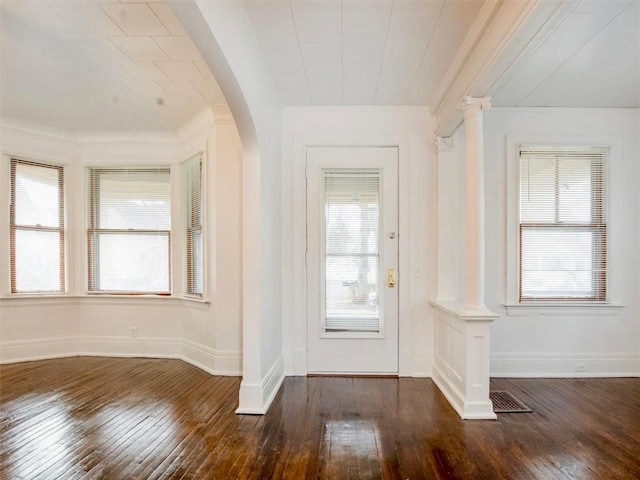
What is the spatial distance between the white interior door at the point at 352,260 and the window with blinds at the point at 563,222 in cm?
136

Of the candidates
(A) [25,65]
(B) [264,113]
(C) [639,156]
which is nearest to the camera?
(A) [25,65]

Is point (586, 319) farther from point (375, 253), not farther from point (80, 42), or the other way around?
point (80, 42)

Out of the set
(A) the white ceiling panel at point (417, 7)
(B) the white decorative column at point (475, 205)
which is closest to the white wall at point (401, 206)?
(B) the white decorative column at point (475, 205)

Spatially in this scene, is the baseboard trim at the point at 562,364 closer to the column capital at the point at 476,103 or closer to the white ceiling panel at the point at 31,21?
the column capital at the point at 476,103

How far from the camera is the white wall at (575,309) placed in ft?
12.8

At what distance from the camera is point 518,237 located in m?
3.91

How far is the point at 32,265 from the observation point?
4641mm

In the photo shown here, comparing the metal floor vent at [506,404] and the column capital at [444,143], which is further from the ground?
the column capital at [444,143]

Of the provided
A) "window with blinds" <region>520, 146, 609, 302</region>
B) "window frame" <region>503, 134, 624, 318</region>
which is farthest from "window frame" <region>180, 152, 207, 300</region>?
"window with blinds" <region>520, 146, 609, 302</region>

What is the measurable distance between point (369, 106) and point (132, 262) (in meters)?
3.40

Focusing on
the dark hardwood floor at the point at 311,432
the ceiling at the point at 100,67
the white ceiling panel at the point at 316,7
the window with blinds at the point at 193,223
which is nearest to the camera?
the dark hardwood floor at the point at 311,432

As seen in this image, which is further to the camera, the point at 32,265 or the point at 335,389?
the point at 32,265

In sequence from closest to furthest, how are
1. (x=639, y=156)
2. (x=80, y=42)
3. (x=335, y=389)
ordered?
(x=80, y=42), (x=335, y=389), (x=639, y=156)

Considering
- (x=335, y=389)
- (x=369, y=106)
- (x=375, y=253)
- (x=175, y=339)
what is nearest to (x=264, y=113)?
(x=369, y=106)
